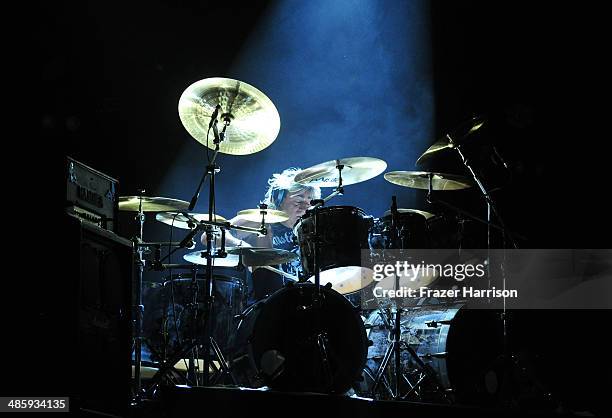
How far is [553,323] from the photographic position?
18.2ft

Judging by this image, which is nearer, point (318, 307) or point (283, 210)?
point (318, 307)

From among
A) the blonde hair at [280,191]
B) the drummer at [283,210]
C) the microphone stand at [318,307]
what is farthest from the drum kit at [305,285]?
the blonde hair at [280,191]

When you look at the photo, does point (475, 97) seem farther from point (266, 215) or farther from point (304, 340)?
point (304, 340)

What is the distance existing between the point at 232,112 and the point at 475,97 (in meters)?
2.70

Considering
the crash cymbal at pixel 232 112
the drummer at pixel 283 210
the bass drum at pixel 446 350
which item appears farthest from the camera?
the drummer at pixel 283 210

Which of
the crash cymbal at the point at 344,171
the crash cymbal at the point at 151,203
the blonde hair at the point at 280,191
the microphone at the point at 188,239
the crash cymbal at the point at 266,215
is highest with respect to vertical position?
the blonde hair at the point at 280,191

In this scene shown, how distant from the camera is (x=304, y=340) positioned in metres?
4.88

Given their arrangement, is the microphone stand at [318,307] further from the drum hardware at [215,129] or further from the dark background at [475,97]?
the dark background at [475,97]

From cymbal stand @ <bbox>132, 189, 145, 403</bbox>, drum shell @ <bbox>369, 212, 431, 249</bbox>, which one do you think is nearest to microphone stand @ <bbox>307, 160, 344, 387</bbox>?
drum shell @ <bbox>369, 212, 431, 249</bbox>

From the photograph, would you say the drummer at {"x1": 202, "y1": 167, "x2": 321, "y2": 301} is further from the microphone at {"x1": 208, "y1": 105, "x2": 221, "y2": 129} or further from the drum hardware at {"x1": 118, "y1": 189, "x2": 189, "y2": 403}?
the microphone at {"x1": 208, "y1": 105, "x2": 221, "y2": 129}

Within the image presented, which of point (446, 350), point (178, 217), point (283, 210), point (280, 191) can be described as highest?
→ point (280, 191)

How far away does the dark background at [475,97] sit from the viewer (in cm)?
549

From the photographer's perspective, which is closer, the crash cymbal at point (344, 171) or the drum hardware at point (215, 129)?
the drum hardware at point (215, 129)

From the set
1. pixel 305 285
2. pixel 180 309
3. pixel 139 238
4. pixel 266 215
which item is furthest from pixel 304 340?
pixel 139 238
